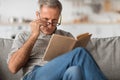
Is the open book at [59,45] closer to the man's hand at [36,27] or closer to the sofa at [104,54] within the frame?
the man's hand at [36,27]

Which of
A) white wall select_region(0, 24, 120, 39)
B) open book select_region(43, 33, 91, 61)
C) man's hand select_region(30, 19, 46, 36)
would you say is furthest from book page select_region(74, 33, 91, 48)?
white wall select_region(0, 24, 120, 39)

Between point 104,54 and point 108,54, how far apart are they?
3cm

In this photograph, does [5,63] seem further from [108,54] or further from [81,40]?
[108,54]

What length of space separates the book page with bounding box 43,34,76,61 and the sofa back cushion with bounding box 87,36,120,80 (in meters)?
0.56

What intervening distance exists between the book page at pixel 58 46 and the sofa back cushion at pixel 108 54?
1.84 ft

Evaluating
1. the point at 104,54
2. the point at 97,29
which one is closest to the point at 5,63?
the point at 104,54

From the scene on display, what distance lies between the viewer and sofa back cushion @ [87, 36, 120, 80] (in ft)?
7.04

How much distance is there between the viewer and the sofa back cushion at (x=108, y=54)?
2.15m

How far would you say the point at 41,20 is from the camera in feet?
5.89

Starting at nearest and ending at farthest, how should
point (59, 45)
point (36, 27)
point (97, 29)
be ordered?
1. point (59, 45)
2. point (36, 27)
3. point (97, 29)

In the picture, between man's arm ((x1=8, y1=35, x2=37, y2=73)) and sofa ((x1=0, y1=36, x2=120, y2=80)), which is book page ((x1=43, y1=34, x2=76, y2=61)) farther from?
sofa ((x1=0, y1=36, x2=120, y2=80))

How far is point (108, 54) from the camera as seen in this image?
2.19 metres

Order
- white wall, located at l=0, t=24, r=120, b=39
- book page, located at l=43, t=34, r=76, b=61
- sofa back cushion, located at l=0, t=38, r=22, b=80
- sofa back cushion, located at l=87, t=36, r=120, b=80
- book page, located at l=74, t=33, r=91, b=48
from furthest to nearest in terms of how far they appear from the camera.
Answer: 1. white wall, located at l=0, t=24, r=120, b=39
2. sofa back cushion, located at l=87, t=36, r=120, b=80
3. sofa back cushion, located at l=0, t=38, r=22, b=80
4. book page, located at l=74, t=33, r=91, b=48
5. book page, located at l=43, t=34, r=76, b=61

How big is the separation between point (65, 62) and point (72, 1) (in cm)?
256
